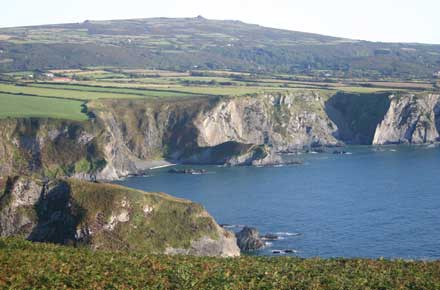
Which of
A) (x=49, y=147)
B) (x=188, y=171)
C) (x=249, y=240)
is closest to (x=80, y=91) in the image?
(x=49, y=147)

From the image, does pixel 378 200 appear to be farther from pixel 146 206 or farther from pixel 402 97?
pixel 402 97

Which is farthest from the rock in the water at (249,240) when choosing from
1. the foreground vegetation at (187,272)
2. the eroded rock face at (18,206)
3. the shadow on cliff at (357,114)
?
the shadow on cliff at (357,114)

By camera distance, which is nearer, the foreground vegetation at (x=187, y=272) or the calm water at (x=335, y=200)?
the foreground vegetation at (x=187, y=272)

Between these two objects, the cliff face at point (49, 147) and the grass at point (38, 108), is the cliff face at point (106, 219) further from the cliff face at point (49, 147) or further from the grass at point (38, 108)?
the grass at point (38, 108)

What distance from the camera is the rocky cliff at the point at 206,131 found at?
13350 centimetres

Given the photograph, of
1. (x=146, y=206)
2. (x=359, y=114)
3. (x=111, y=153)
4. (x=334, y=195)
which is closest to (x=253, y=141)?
(x=359, y=114)

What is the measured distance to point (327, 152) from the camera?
166 metres

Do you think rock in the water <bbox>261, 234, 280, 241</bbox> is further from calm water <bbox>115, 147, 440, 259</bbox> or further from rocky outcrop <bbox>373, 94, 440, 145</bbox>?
rocky outcrop <bbox>373, 94, 440, 145</bbox>

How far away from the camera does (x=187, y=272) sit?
3781 centimetres

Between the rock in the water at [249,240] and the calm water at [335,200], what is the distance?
3.94ft

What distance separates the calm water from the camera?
8269 cm

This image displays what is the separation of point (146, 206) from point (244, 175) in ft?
188

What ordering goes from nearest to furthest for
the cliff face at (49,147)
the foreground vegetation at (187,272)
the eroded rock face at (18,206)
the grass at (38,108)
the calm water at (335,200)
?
the foreground vegetation at (187,272) < the eroded rock face at (18,206) < the calm water at (335,200) < the cliff face at (49,147) < the grass at (38,108)

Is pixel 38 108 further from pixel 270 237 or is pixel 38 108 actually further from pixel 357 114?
pixel 270 237
